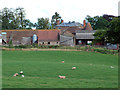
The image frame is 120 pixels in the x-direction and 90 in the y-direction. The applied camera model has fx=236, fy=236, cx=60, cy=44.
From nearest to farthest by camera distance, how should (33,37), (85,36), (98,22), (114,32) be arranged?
(114,32) < (33,37) < (85,36) < (98,22)

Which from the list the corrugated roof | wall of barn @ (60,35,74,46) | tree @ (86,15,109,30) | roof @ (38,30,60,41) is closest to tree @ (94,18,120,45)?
wall of barn @ (60,35,74,46)

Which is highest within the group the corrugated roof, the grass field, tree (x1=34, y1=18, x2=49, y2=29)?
tree (x1=34, y1=18, x2=49, y2=29)

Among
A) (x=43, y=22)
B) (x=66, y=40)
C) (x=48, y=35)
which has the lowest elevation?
(x=66, y=40)

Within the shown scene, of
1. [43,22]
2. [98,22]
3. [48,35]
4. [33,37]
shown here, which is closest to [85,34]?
[48,35]

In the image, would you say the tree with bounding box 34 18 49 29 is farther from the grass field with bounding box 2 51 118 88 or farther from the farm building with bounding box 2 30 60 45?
the grass field with bounding box 2 51 118 88

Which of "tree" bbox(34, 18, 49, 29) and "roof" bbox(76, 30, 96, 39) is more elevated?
"tree" bbox(34, 18, 49, 29)

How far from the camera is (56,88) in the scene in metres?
6.86

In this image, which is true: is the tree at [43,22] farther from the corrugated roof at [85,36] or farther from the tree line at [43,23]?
the corrugated roof at [85,36]

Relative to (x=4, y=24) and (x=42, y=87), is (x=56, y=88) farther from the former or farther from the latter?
(x=4, y=24)

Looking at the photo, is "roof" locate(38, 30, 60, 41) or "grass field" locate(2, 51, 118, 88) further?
"roof" locate(38, 30, 60, 41)

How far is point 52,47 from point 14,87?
38.6 m

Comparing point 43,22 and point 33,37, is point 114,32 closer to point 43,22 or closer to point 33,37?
point 33,37

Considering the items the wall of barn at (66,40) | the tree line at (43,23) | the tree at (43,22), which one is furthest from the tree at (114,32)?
the tree at (43,22)

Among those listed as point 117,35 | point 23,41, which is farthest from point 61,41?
point 117,35
